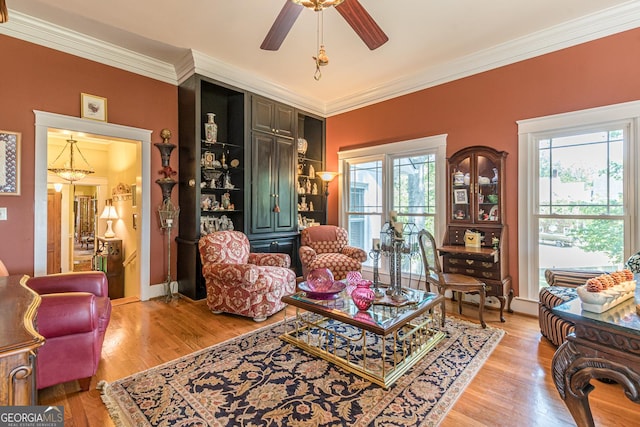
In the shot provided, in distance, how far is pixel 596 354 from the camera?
1218 millimetres

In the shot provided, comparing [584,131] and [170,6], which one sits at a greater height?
[170,6]

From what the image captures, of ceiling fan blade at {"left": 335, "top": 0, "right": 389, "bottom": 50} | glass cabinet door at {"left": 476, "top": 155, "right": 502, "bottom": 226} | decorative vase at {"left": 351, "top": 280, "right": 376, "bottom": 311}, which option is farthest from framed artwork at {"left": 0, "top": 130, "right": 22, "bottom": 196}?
glass cabinet door at {"left": 476, "top": 155, "right": 502, "bottom": 226}

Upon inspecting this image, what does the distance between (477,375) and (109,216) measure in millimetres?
5971

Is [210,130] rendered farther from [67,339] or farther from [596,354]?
[596,354]

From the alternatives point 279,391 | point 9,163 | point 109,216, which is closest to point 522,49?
point 279,391

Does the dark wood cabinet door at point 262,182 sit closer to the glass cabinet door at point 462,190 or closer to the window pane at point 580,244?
the glass cabinet door at point 462,190

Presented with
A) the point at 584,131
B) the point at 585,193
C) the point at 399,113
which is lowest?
the point at 585,193

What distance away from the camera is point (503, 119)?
3.51 m

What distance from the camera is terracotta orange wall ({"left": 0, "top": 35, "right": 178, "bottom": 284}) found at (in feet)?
9.57

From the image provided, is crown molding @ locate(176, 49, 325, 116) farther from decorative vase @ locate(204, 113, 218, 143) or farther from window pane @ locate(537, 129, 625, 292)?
window pane @ locate(537, 129, 625, 292)

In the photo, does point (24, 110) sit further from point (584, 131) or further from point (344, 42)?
point (584, 131)

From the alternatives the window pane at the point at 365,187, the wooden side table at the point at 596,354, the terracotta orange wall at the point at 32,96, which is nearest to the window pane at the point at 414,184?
the window pane at the point at 365,187

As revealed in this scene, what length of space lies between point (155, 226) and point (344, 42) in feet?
11.0

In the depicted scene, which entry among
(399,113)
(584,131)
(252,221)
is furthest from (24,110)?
(584,131)
